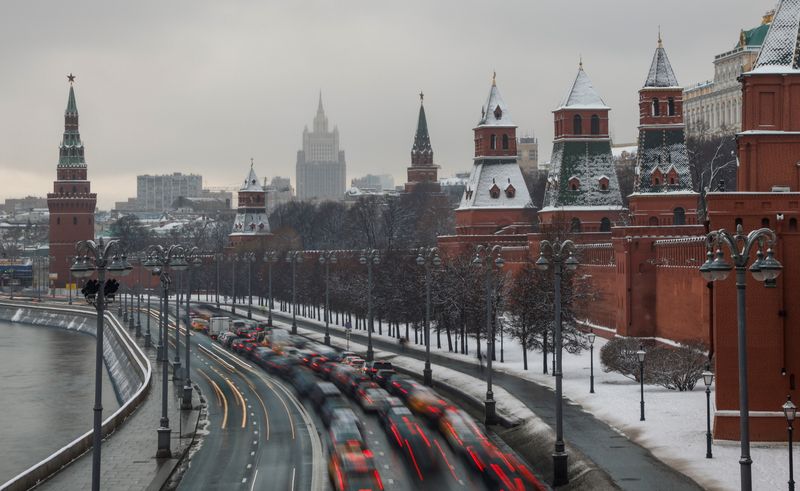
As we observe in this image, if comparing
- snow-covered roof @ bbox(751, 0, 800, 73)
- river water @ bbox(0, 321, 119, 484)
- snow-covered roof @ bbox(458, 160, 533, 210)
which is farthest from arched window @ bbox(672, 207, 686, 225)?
snow-covered roof @ bbox(751, 0, 800, 73)

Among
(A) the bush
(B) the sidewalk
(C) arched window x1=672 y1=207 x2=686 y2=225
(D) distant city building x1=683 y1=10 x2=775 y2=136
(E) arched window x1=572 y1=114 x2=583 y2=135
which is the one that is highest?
(D) distant city building x1=683 y1=10 x2=775 y2=136

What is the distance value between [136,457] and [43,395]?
40.6 metres

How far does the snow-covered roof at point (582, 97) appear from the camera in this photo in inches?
3524

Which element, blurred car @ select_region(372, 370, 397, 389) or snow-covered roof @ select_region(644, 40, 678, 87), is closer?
blurred car @ select_region(372, 370, 397, 389)

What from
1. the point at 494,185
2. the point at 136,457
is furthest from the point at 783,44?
the point at 494,185

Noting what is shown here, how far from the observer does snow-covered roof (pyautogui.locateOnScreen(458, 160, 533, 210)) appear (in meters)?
101

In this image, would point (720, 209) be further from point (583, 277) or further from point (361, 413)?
point (583, 277)

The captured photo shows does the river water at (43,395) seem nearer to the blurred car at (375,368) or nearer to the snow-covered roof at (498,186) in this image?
the blurred car at (375,368)

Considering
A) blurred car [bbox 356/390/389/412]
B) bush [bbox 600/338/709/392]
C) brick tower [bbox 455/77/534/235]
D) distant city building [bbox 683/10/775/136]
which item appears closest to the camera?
blurred car [bbox 356/390/389/412]

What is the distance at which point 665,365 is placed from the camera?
166 feet

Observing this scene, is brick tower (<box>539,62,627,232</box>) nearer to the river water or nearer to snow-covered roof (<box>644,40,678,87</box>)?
snow-covered roof (<box>644,40,678,87</box>)

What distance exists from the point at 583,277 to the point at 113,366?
34799mm

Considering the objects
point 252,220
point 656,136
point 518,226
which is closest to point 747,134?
point 656,136

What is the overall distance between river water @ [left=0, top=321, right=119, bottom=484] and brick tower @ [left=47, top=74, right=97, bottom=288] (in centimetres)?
5408
